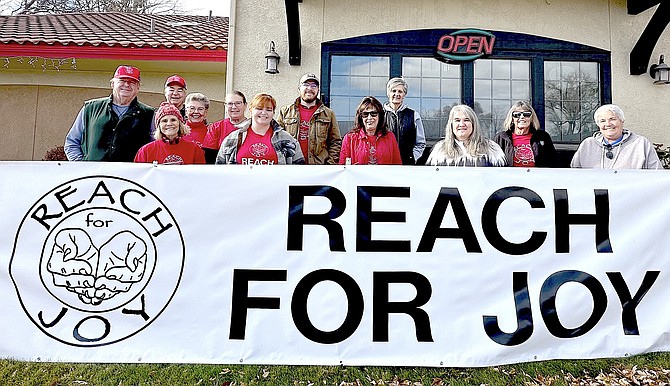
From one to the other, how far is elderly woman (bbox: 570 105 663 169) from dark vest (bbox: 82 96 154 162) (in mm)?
3310

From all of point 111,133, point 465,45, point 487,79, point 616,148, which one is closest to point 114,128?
point 111,133

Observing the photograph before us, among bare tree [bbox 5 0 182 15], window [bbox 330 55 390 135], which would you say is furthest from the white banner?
bare tree [bbox 5 0 182 15]

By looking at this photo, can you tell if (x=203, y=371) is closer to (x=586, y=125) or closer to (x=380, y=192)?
(x=380, y=192)

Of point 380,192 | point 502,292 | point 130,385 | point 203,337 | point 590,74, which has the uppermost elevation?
point 590,74

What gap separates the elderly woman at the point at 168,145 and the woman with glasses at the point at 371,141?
120 centimetres

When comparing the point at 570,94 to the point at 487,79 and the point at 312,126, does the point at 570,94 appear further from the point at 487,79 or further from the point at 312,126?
the point at 312,126

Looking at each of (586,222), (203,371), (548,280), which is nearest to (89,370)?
(203,371)

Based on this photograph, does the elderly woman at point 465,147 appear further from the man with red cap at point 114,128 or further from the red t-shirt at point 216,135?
the man with red cap at point 114,128

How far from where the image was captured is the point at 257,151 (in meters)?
3.83

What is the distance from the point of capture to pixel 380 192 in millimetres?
3271

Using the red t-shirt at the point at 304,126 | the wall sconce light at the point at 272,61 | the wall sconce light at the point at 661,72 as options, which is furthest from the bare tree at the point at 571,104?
the red t-shirt at the point at 304,126

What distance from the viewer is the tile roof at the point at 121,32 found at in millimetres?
7754

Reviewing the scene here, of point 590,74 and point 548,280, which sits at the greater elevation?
point 590,74

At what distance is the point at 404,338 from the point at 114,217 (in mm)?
1829
